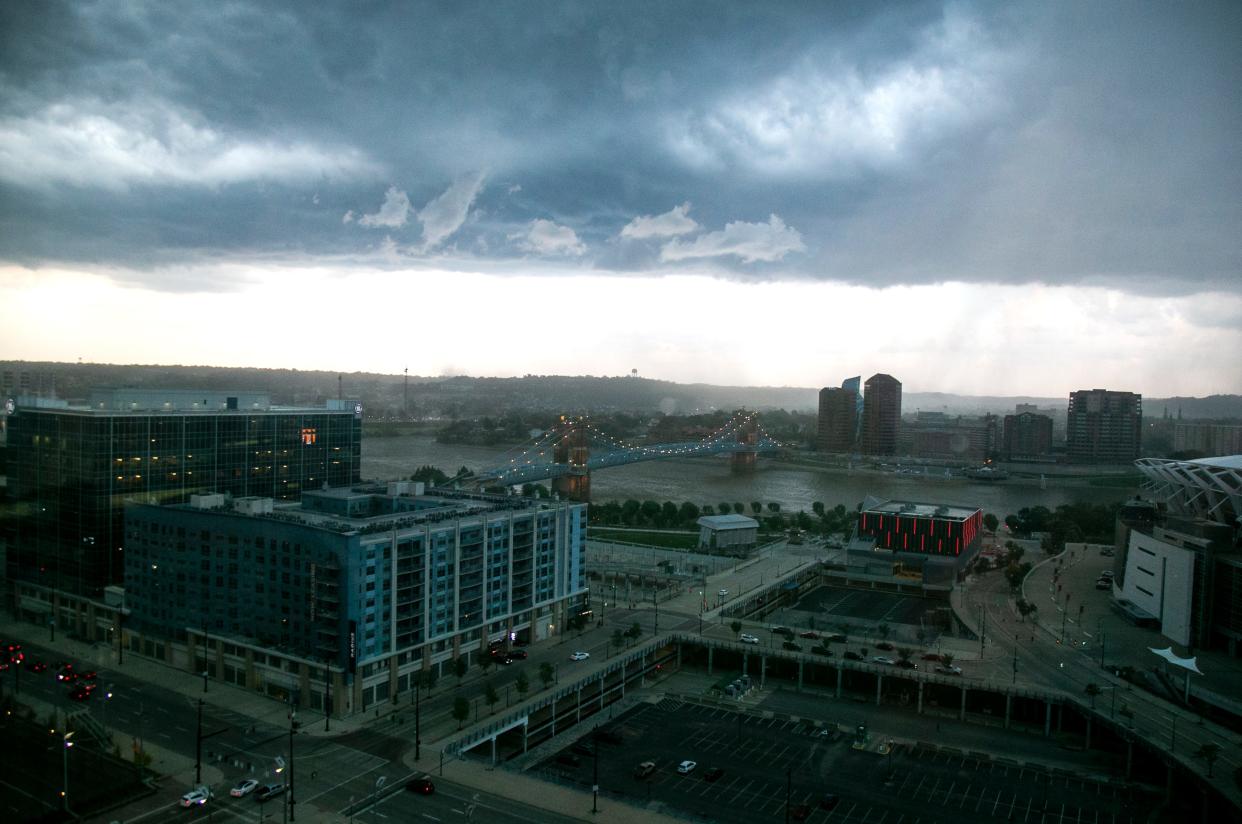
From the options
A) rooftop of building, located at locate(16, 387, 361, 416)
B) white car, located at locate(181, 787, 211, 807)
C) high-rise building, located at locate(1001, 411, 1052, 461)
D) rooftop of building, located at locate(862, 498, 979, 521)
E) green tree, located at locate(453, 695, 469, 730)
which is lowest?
white car, located at locate(181, 787, 211, 807)

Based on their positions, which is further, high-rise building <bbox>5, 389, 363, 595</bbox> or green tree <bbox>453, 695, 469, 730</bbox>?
high-rise building <bbox>5, 389, 363, 595</bbox>

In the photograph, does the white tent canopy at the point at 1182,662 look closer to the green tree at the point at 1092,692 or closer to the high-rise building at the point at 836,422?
the green tree at the point at 1092,692

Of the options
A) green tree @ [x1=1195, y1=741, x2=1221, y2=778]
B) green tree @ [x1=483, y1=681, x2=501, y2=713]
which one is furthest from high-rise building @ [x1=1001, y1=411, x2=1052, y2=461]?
green tree @ [x1=483, y1=681, x2=501, y2=713]

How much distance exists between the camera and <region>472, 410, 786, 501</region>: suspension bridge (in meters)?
19.9

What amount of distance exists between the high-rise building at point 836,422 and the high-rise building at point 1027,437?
17.9 feet

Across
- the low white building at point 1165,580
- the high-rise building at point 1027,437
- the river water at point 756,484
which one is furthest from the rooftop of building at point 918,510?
the high-rise building at point 1027,437

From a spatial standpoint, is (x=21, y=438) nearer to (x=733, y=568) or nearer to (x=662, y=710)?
(x=662, y=710)

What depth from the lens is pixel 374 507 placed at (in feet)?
26.3

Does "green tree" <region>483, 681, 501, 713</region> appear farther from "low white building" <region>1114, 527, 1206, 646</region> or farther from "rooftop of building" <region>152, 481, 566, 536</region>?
"low white building" <region>1114, 527, 1206, 646</region>

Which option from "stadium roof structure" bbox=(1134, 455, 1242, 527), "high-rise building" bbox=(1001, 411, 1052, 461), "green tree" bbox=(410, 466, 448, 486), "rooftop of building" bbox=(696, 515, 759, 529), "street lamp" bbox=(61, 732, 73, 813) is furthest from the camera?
"high-rise building" bbox=(1001, 411, 1052, 461)

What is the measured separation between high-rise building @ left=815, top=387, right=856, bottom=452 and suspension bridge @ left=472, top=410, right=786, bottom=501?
1792 mm

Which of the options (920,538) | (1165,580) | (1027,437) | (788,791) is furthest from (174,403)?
(1027,437)

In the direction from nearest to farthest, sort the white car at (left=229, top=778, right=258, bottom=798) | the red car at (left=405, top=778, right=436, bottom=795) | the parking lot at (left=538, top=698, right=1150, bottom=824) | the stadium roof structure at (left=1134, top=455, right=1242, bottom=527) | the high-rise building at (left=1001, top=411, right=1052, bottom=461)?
the white car at (left=229, top=778, right=258, bottom=798) → the red car at (left=405, top=778, right=436, bottom=795) → the parking lot at (left=538, top=698, right=1150, bottom=824) → the stadium roof structure at (left=1134, top=455, right=1242, bottom=527) → the high-rise building at (left=1001, top=411, right=1052, bottom=461)

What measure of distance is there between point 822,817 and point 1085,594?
255 inches
